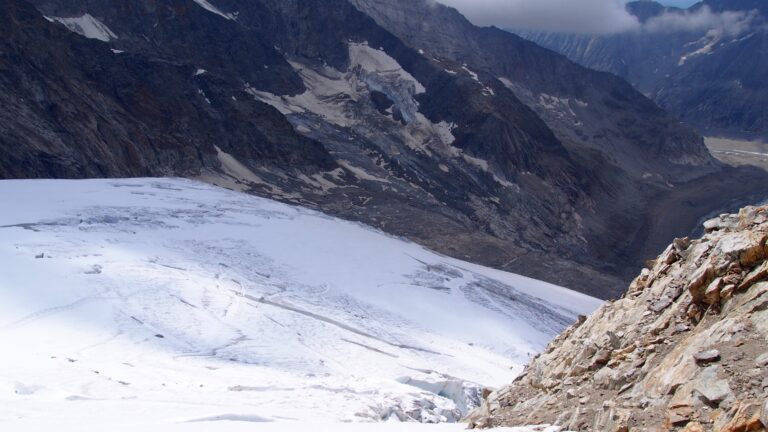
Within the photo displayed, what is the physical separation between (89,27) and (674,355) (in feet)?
245

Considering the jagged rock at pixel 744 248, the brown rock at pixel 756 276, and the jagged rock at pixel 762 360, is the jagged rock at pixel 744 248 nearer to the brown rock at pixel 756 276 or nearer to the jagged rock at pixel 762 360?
the brown rock at pixel 756 276

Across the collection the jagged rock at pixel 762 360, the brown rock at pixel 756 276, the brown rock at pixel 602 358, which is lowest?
the brown rock at pixel 602 358

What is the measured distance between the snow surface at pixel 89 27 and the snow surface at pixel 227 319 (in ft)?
147

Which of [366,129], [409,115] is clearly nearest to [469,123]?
[409,115]

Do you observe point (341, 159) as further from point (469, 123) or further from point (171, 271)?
point (171, 271)

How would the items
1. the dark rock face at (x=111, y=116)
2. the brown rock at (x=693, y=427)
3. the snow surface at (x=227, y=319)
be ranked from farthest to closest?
the dark rock face at (x=111, y=116) → the snow surface at (x=227, y=319) → the brown rock at (x=693, y=427)

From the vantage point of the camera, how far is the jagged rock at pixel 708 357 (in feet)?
27.2

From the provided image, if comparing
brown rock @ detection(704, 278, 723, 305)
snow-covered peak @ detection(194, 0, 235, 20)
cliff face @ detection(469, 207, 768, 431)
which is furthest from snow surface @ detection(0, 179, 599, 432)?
snow-covered peak @ detection(194, 0, 235, 20)

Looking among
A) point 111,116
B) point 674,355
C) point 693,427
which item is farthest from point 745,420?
point 111,116

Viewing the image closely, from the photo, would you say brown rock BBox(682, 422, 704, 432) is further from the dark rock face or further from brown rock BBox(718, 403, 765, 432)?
the dark rock face

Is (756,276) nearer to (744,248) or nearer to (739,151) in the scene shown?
(744,248)

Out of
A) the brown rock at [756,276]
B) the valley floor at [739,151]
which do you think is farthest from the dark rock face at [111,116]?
the valley floor at [739,151]

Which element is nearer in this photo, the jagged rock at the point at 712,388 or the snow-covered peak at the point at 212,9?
the jagged rock at the point at 712,388

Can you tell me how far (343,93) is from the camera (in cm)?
8844
